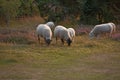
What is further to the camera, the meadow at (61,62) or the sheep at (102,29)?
the sheep at (102,29)

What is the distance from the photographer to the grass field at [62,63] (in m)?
15.2

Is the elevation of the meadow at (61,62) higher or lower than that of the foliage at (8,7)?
lower

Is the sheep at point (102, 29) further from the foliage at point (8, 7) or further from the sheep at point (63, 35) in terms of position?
the foliage at point (8, 7)

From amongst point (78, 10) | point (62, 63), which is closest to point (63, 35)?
point (62, 63)

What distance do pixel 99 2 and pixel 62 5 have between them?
4499 mm

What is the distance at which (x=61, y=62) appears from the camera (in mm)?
18453

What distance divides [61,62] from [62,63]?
272mm

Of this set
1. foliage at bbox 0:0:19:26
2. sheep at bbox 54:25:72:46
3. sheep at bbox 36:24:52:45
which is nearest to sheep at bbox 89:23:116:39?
sheep at bbox 54:25:72:46

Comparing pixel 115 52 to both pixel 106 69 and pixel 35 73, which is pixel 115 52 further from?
pixel 35 73

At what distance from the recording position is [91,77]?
14930mm

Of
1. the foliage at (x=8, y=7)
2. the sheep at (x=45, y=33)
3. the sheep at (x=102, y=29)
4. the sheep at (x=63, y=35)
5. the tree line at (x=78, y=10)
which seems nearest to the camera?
the sheep at (x=45, y=33)

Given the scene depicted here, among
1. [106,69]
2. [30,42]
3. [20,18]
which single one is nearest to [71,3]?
[20,18]

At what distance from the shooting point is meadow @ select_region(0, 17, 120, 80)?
50.1ft

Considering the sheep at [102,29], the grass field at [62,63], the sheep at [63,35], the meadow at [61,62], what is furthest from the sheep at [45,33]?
the sheep at [102,29]
